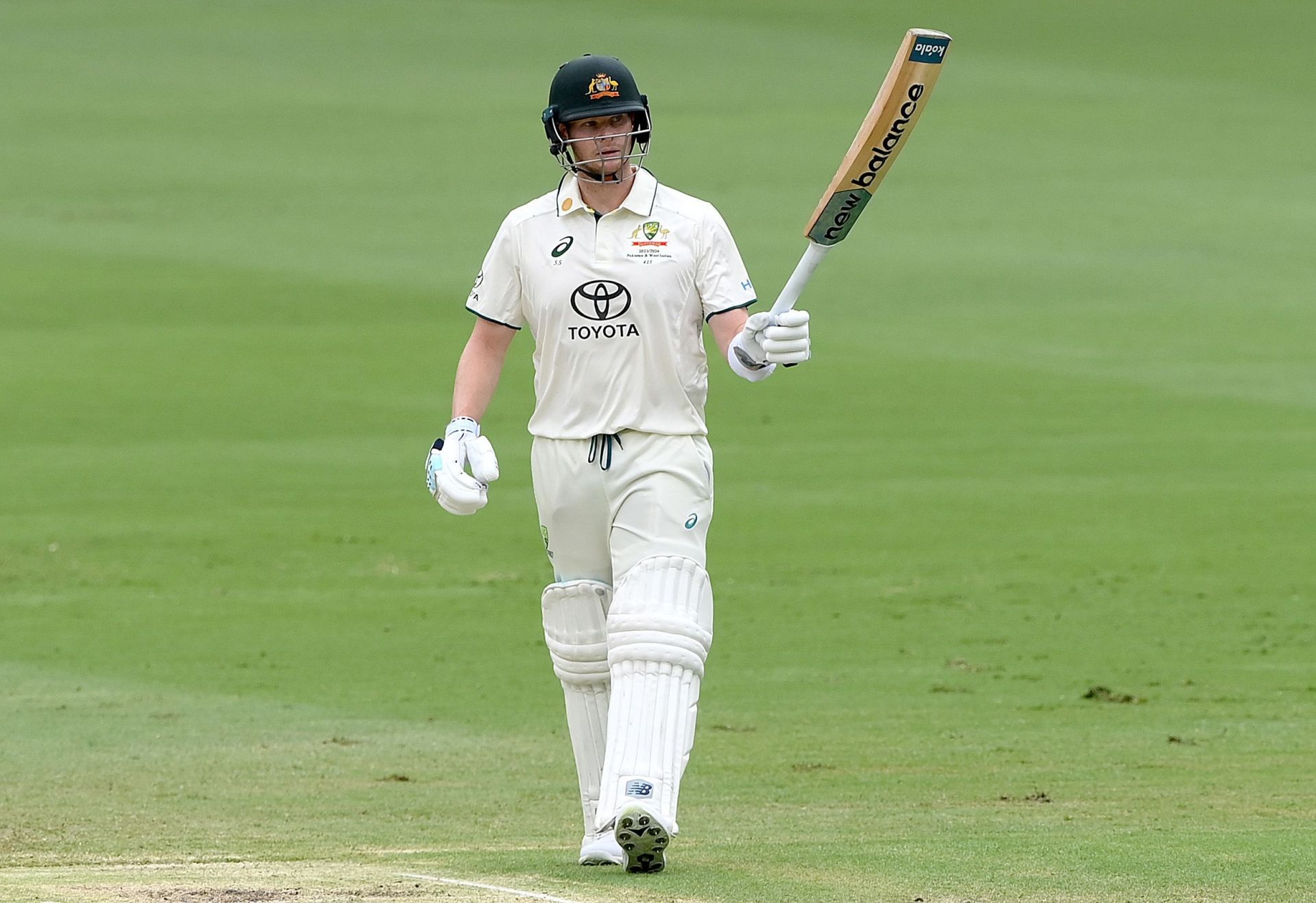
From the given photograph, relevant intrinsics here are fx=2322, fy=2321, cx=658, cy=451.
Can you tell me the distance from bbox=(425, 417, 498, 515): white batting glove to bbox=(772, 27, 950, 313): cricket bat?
0.94m

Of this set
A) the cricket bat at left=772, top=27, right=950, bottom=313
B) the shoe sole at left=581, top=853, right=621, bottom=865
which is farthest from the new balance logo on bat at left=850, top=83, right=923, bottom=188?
the shoe sole at left=581, top=853, right=621, bottom=865

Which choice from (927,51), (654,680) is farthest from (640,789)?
(927,51)

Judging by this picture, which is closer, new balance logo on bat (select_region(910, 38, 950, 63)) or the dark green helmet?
new balance logo on bat (select_region(910, 38, 950, 63))

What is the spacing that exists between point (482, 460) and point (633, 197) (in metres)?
0.88

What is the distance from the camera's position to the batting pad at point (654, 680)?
6367 mm

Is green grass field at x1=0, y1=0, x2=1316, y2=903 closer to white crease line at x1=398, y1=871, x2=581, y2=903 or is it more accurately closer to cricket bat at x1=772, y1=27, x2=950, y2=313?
white crease line at x1=398, y1=871, x2=581, y2=903

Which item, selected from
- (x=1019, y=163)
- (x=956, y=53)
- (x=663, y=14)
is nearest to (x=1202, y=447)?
(x=1019, y=163)

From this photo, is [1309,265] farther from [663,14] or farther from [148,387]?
[663,14]

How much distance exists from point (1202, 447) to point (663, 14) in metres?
23.4

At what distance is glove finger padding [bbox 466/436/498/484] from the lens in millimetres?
6578

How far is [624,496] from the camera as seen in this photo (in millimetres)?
6637

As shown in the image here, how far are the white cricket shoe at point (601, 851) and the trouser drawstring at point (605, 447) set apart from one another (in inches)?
41.6

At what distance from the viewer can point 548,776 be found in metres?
9.29

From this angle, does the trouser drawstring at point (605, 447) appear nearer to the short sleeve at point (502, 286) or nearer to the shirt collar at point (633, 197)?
the short sleeve at point (502, 286)
